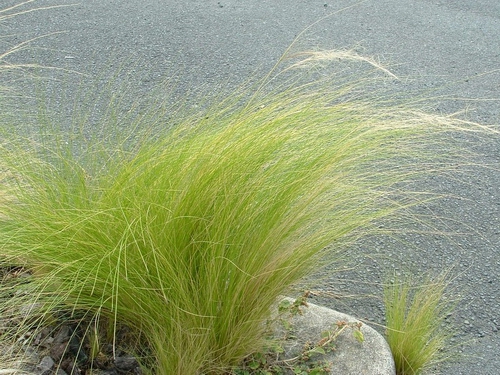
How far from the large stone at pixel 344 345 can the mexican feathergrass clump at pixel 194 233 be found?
0.17m

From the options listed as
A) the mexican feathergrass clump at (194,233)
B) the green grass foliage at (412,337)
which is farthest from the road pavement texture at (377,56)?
the mexican feathergrass clump at (194,233)

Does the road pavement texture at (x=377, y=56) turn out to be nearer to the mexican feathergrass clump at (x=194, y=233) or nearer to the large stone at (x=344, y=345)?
the large stone at (x=344, y=345)

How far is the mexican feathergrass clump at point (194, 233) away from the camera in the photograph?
165 cm

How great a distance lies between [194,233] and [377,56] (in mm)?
3154

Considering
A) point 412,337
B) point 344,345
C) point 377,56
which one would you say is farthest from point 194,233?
point 377,56

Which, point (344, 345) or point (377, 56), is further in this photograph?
point (377, 56)

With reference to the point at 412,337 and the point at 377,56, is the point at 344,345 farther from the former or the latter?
the point at 377,56

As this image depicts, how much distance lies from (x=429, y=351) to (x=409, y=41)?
3422 mm

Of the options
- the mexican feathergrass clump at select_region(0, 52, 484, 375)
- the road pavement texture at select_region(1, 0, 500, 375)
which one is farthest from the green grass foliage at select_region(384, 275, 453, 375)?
the mexican feathergrass clump at select_region(0, 52, 484, 375)

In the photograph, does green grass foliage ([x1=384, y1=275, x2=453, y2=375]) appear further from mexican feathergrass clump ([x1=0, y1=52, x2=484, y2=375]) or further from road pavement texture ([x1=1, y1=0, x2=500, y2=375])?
mexican feathergrass clump ([x1=0, y1=52, x2=484, y2=375])

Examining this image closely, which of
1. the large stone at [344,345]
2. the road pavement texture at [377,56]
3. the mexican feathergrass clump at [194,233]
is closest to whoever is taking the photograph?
the mexican feathergrass clump at [194,233]

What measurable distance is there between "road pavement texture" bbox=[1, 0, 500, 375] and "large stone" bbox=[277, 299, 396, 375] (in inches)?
10.8

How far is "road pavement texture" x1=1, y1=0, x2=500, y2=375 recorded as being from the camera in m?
2.53

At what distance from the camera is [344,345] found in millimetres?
1945
